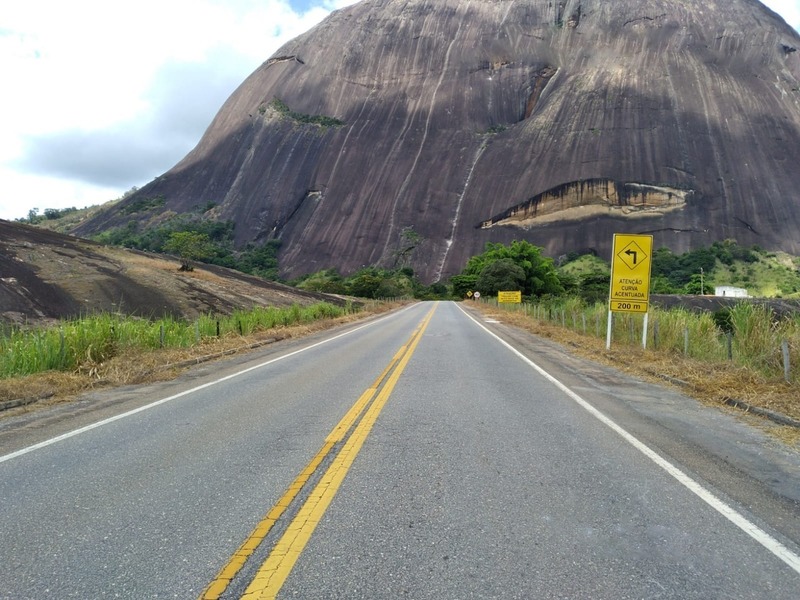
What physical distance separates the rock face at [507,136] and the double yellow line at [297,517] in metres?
80.6

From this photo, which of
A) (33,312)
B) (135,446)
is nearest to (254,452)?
(135,446)

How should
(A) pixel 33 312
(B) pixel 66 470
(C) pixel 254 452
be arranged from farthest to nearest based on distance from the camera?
(A) pixel 33 312 → (C) pixel 254 452 → (B) pixel 66 470

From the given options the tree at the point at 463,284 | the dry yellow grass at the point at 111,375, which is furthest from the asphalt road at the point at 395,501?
the tree at the point at 463,284

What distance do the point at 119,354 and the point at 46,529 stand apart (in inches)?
359

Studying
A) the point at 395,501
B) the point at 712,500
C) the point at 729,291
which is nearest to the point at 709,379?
the point at 712,500

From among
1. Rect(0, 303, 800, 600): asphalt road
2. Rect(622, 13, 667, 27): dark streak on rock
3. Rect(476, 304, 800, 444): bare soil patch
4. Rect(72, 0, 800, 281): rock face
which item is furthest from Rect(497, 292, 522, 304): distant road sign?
Rect(622, 13, 667, 27): dark streak on rock

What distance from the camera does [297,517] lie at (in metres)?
3.83

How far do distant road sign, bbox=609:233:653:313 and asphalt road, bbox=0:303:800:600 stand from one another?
757cm

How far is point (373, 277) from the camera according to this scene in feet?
255

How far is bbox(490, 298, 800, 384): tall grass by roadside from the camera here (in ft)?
31.3

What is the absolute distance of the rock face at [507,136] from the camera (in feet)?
270

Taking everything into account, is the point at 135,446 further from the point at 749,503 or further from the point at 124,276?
the point at 124,276

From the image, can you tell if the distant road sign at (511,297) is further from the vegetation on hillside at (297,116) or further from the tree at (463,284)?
the vegetation on hillside at (297,116)

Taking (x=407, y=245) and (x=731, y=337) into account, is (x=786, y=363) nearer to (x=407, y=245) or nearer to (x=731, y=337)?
(x=731, y=337)
